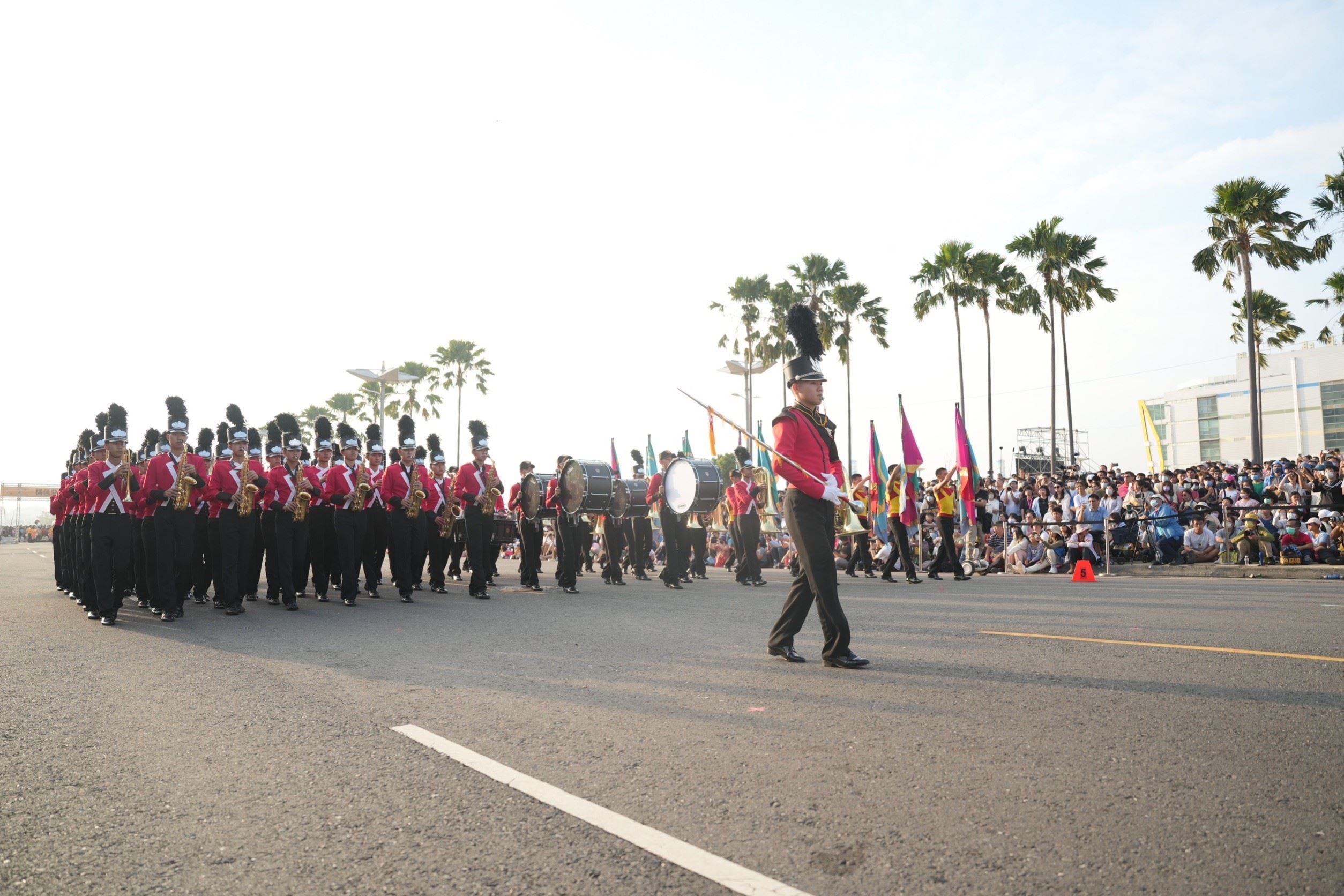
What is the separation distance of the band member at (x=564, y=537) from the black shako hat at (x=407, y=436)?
102 inches

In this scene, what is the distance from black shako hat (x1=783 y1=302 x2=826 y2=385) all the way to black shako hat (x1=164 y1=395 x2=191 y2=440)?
8.65 metres

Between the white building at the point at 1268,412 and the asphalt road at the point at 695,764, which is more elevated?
the white building at the point at 1268,412

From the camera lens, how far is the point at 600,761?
14.4 feet

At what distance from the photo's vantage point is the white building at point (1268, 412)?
6525 cm

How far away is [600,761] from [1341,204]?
107ft

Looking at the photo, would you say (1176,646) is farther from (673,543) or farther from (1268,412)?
(1268,412)

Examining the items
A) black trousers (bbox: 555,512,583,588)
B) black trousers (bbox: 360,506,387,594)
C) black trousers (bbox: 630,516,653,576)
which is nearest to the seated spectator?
black trousers (bbox: 630,516,653,576)

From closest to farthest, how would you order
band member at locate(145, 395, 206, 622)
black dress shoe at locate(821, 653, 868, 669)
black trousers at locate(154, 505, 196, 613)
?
black dress shoe at locate(821, 653, 868, 669)
black trousers at locate(154, 505, 196, 613)
band member at locate(145, 395, 206, 622)

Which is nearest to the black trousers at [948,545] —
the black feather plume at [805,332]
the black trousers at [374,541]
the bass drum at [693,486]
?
the bass drum at [693,486]

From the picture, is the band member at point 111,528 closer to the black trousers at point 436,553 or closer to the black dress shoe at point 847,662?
the black trousers at point 436,553

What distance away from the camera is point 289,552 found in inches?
528

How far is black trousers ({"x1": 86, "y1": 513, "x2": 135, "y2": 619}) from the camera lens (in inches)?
434

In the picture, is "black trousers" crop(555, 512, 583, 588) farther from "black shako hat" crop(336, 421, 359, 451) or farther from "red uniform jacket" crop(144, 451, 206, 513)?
"red uniform jacket" crop(144, 451, 206, 513)

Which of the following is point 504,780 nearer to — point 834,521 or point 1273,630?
point 834,521
